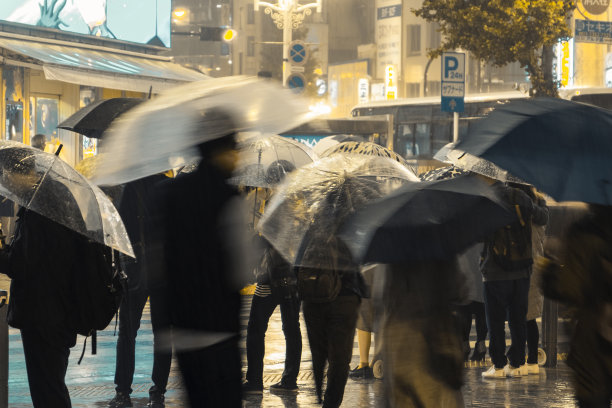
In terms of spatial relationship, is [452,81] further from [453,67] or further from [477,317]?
Result: [477,317]

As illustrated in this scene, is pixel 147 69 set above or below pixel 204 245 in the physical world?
above

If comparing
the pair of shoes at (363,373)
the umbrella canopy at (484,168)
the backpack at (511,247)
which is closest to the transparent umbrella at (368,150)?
the umbrella canopy at (484,168)

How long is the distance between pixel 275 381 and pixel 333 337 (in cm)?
261

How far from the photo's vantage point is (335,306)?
738 cm

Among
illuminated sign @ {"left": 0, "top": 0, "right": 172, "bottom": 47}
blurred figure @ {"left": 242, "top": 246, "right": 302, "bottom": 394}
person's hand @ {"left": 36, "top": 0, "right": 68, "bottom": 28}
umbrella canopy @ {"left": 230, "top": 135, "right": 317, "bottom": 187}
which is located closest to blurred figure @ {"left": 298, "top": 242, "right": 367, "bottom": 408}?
blurred figure @ {"left": 242, "top": 246, "right": 302, "bottom": 394}

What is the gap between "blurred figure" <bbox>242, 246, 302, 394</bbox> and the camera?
9.09 metres

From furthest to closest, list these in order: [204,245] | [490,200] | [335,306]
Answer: [335,306] < [490,200] < [204,245]

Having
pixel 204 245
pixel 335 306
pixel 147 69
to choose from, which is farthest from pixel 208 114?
pixel 147 69

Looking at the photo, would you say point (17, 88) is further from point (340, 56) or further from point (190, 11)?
point (190, 11)

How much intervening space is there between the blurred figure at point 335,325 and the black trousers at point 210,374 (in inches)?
90.7

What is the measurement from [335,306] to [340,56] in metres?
92.5

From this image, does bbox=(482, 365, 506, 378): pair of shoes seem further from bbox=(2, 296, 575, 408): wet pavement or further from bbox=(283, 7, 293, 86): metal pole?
bbox=(283, 7, 293, 86): metal pole

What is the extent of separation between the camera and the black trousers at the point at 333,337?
7.34 metres

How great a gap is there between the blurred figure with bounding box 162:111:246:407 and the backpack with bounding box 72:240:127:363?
1.40m
